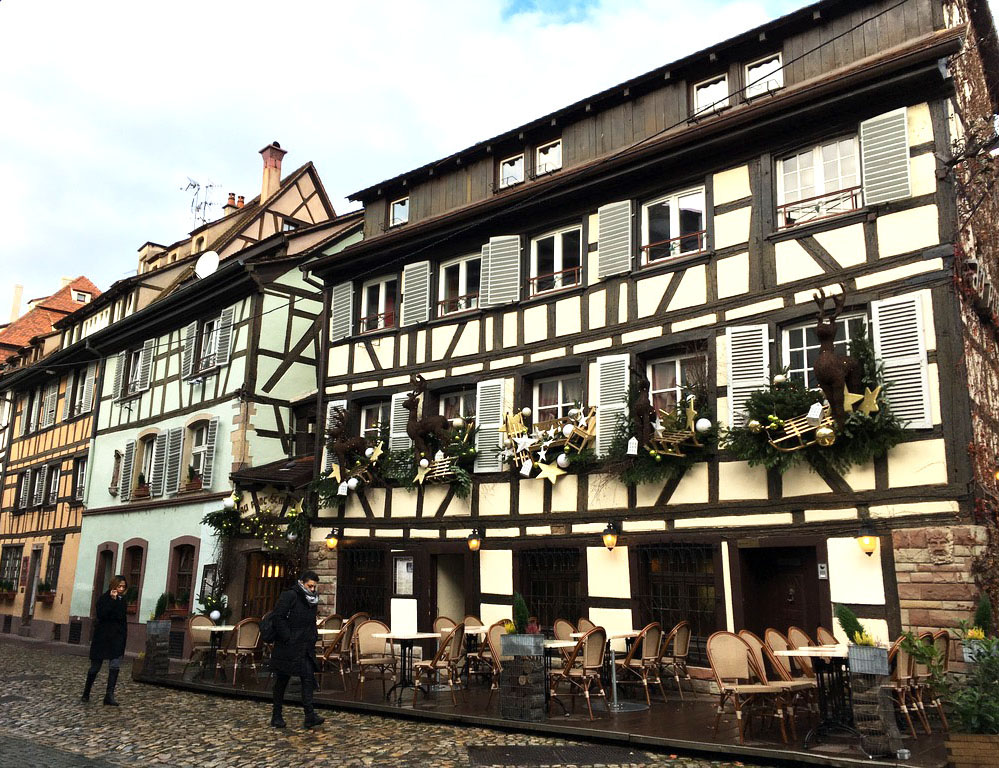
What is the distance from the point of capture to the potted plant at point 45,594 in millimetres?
25172

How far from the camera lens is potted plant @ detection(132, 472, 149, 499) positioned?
21641mm

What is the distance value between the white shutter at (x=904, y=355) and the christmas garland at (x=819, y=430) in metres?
0.10

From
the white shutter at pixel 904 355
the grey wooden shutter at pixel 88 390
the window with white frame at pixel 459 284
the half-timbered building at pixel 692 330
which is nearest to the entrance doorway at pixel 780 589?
the half-timbered building at pixel 692 330

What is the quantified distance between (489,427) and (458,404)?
1320 mm

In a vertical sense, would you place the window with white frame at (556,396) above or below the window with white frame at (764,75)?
below

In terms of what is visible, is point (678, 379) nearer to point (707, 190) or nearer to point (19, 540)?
point (707, 190)

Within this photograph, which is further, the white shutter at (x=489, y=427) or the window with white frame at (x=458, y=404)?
the window with white frame at (x=458, y=404)

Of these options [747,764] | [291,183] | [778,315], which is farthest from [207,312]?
[747,764]


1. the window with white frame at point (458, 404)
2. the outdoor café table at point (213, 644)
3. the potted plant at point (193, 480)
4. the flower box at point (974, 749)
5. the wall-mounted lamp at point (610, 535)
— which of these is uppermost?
the window with white frame at point (458, 404)

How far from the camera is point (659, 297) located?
13109 millimetres

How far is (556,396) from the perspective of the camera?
14.5 meters

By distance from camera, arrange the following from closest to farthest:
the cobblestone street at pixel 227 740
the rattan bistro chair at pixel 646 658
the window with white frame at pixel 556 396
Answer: the cobblestone street at pixel 227 740
the rattan bistro chair at pixel 646 658
the window with white frame at pixel 556 396

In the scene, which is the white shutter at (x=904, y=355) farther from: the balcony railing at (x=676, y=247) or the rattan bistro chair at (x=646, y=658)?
the rattan bistro chair at (x=646, y=658)

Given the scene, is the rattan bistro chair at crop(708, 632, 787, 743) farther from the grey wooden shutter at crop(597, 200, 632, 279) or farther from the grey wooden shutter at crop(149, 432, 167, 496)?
the grey wooden shutter at crop(149, 432, 167, 496)
